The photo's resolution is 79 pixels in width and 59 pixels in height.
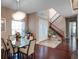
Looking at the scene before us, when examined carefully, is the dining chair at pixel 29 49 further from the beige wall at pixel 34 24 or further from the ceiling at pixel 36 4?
the beige wall at pixel 34 24

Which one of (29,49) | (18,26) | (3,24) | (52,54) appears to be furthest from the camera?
(18,26)

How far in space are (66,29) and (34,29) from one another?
533 centimetres

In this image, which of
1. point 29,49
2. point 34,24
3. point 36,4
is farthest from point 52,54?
point 34,24

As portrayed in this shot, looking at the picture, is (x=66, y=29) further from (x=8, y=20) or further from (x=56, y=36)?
(x=8, y=20)

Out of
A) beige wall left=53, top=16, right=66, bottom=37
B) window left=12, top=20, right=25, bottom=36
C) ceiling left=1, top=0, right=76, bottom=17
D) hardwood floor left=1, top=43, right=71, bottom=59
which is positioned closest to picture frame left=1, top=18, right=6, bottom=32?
ceiling left=1, top=0, right=76, bottom=17

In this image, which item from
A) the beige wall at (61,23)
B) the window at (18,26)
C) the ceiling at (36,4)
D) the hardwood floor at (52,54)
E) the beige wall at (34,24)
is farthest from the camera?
the beige wall at (61,23)

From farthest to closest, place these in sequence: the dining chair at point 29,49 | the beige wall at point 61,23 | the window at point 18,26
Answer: the beige wall at point 61,23
the window at point 18,26
the dining chair at point 29,49

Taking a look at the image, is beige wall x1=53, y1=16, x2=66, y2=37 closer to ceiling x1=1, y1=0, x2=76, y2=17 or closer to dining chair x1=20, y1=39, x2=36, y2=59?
ceiling x1=1, y1=0, x2=76, y2=17

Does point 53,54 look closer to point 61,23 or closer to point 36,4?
point 36,4

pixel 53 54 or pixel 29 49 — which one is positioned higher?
pixel 29 49

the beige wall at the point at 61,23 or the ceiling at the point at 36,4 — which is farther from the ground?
the ceiling at the point at 36,4

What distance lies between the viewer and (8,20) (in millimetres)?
7359

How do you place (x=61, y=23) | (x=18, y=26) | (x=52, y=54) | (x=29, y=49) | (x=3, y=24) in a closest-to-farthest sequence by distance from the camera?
1. (x=29, y=49)
2. (x=52, y=54)
3. (x=3, y=24)
4. (x=18, y=26)
5. (x=61, y=23)

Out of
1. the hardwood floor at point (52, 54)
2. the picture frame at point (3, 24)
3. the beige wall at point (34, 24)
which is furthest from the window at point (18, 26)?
the hardwood floor at point (52, 54)
